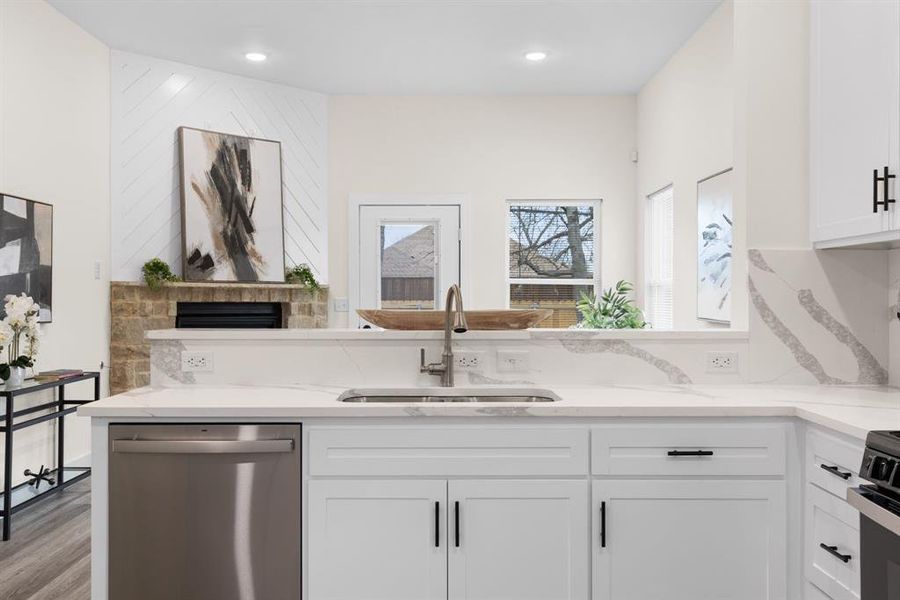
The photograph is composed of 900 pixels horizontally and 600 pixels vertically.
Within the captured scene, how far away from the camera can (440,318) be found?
2432 millimetres

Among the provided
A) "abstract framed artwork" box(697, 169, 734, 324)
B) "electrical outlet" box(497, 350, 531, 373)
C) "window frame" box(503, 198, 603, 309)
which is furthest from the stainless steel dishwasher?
"window frame" box(503, 198, 603, 309)

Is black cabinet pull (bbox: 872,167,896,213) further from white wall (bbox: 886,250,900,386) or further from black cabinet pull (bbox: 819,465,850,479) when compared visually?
black cabinet pull (bbox: 819,465,850,479)

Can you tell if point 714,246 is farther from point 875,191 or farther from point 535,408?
point 535,408

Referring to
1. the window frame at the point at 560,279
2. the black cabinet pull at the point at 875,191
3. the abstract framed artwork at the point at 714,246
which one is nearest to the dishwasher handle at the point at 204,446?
the black cabinet pull at the point at 875,191

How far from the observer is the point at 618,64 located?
4961 mm

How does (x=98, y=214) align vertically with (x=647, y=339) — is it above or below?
above

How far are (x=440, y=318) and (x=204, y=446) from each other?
92 centimetres

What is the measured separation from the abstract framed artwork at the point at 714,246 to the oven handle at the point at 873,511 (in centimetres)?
230

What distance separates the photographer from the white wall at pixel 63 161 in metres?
3.68

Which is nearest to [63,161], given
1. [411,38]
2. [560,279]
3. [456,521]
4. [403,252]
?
[411,38]

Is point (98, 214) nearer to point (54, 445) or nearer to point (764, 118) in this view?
point (54, 445)

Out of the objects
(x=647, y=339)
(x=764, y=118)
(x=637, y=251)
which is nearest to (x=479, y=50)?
(x=637, y=251)

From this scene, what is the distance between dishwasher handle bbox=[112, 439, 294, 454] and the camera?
1.94 metres

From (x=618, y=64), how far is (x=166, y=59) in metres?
3.35
